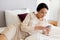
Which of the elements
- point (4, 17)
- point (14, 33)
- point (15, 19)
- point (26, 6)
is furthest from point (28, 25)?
point (26, 6)

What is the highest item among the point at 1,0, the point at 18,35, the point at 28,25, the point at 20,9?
the point at 1,0

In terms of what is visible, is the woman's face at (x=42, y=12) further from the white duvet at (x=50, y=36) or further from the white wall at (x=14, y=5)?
the white wall at (x=14, y=5)

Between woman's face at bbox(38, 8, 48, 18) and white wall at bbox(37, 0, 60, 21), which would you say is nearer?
woman's face at bbox(38, 8, 48, 18)

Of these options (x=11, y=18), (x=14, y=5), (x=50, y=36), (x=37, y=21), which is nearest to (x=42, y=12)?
(x=37, y=21)

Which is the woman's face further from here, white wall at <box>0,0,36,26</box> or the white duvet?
white wall at <box>0,0,36,26</box>

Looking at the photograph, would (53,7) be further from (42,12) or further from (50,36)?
(50,36)

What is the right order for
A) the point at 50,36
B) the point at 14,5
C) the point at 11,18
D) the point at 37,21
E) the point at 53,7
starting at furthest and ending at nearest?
the point at 53,7 < the point at 14,5 < the point at 11,18 < the point at 37,21 < the point at 50,36

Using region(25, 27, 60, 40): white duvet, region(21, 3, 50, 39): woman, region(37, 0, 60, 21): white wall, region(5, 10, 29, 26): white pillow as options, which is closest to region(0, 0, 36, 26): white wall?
region(5, 10, 29, 26): white pillow

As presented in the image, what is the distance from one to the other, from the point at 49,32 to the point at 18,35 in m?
0.50

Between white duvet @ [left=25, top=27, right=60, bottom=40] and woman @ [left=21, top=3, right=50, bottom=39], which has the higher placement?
woman @ [left=21, top=3, right=50, bottom=39]

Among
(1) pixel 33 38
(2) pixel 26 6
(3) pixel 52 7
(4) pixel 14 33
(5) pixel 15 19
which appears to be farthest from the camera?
(3) pixel 52 7

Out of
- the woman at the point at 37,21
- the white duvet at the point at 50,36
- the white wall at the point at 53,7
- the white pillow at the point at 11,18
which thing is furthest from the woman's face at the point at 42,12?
the white wall at the point at 53,7

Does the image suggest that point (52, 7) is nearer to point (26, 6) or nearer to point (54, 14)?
point (54, 14)

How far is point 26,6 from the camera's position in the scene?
3.45 m
